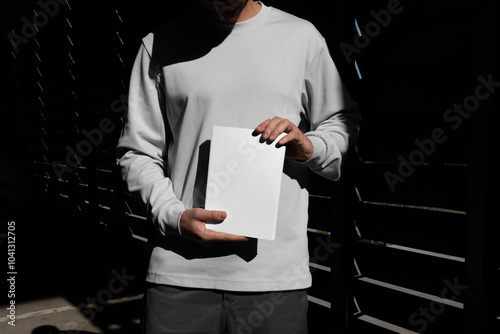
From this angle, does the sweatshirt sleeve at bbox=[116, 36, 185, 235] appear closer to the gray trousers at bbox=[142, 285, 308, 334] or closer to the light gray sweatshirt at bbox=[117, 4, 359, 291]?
the light gray sweatshirt at bbox=[117, 4, 359, 291]

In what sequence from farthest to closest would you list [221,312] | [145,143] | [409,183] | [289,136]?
[409,183] < [145,143] < [221,312] < [289,136]

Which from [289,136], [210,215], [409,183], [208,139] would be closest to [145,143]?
[208,139]

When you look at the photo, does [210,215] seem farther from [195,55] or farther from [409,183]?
[409,183]

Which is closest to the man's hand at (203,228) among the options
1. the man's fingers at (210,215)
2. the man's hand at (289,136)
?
the man's fingers at (210,215)

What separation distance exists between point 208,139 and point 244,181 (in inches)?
7.8

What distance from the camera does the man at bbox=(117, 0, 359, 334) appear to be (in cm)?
144

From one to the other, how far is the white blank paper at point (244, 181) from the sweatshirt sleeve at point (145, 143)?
8.1 inches

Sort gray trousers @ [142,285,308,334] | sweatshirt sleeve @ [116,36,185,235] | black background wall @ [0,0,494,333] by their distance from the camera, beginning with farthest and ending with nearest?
black background wall @ [0,0,494,333], sweatshirt sleeve @ [116,36,185,235], gray trousers @ [142,285,308,334]

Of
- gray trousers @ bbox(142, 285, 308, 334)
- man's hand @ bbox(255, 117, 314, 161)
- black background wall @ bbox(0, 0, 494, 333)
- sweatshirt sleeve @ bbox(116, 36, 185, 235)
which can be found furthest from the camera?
black background wall @ bbox(0, 0, 494, 333)

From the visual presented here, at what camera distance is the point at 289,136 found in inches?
52.3

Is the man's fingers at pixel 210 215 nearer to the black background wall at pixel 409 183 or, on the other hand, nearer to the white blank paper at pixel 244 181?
the white blank paper at pixel 244 181

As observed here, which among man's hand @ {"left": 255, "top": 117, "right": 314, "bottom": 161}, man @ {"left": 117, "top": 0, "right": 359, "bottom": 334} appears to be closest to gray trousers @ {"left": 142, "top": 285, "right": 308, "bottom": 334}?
man @ {"left": 117, "top": 0, "right": 359, "bottom": 334}

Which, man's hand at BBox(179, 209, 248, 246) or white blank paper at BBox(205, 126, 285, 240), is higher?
white blank paper at BBox(205, 126, 285, 240)

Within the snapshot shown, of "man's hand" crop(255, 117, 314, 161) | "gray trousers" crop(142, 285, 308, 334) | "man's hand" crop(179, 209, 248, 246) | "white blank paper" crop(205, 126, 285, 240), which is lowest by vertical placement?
"gray trousers" crop(142, 285, 308, 334)
